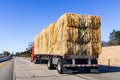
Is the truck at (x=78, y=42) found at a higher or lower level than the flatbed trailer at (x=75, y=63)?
higher

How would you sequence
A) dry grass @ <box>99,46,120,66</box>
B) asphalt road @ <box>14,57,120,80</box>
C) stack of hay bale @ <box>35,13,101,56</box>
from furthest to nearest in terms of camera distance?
dry grass @ <box>99,46,120,66</box>
stack of hay bale @ <box>35,13,101,56</box>
asphalt road @ <box>14,57,120,80</box>

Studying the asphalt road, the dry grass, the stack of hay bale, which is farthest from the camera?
the dry grass

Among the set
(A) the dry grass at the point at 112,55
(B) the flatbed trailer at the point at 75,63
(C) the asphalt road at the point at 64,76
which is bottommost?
(C) the asphalt road at the point at 64,76

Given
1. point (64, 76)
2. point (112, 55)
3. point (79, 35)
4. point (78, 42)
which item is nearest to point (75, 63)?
point (78, 42)

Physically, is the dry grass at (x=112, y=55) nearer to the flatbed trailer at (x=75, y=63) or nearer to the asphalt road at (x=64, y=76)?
the flatbed trailer at (x=75, y=63)

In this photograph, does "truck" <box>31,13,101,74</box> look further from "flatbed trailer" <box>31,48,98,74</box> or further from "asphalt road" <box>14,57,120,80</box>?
"asphalt road" <box>14,57,120,80</box>

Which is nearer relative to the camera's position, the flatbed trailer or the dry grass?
the flatbed trailer

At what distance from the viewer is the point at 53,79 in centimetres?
1575

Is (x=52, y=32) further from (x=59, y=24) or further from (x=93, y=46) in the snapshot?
(x=93, y=46)

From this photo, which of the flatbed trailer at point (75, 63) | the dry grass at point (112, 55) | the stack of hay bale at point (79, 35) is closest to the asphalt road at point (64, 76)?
the flatbed trailer at point (75, 63)

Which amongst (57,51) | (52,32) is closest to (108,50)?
(52,32)

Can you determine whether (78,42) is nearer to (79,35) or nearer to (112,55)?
(79,35)

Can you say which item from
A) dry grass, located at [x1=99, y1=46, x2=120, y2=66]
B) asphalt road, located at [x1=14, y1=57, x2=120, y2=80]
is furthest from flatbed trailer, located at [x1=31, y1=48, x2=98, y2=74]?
dry grass, located at [x1=99, y1=46, x2=120, y2=66]

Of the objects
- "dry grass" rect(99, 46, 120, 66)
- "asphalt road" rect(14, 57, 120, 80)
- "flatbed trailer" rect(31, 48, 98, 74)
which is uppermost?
"dry grass" rect(99, 46, 120, 66)
